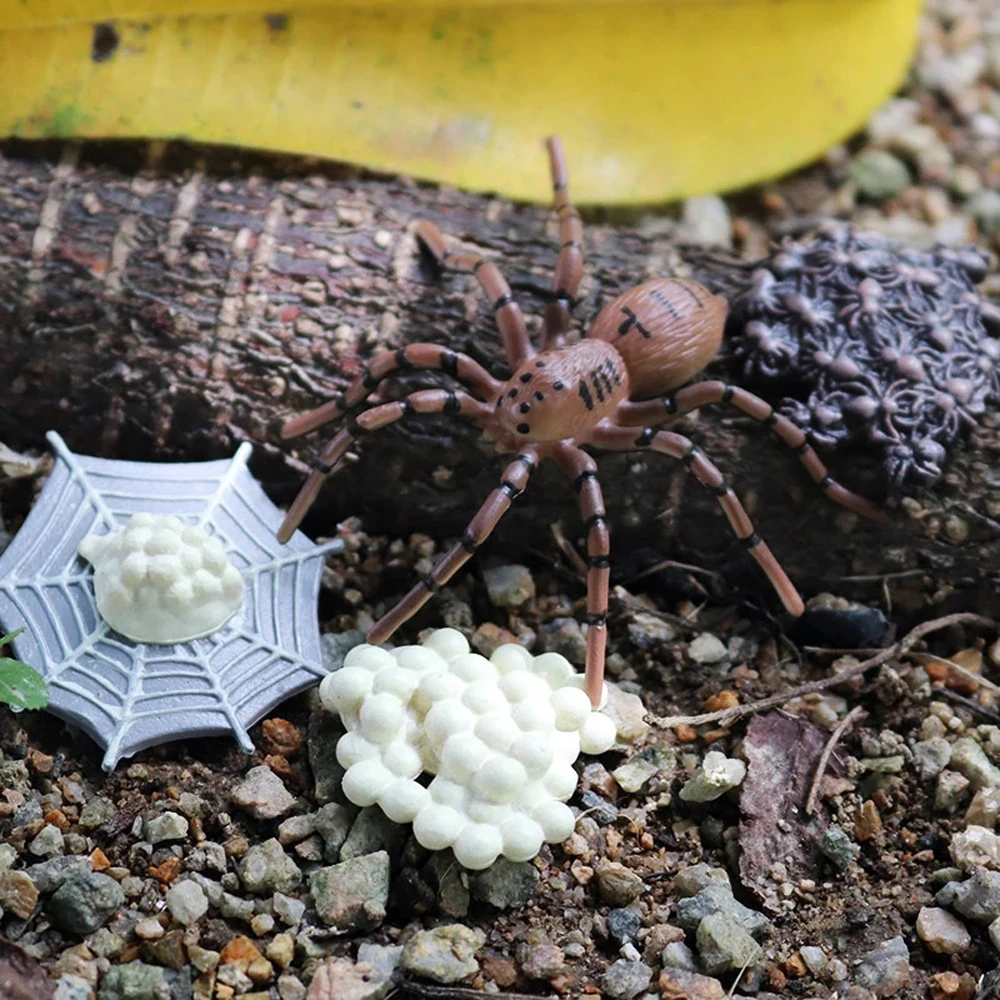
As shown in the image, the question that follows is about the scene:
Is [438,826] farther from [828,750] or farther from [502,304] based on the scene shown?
[502,304]

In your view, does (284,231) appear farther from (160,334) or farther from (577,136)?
(577,136)

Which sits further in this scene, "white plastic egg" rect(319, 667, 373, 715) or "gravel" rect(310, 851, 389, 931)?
"white plastic egg" rect(319, 667, 373, 715)

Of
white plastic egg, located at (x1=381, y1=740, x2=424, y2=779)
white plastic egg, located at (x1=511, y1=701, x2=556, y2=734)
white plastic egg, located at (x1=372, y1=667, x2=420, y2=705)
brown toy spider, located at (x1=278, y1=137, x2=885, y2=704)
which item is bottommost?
white plastic egg, located at (x1=381, y1=740, x2=424, y2=779)

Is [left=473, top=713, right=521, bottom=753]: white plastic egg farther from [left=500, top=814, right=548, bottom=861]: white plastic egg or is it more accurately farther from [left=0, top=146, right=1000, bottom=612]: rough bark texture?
[left=0, top=146, right=1000, bottom=612]: rough bark texture

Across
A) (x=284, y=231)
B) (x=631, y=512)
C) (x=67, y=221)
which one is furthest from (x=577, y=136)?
(x=67, y=221)

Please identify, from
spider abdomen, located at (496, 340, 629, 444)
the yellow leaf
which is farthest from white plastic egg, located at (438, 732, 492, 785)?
the yellow leaf

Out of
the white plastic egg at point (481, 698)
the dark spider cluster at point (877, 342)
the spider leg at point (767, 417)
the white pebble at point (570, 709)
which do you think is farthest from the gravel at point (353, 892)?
the dark spider cluster at point (877, 342)

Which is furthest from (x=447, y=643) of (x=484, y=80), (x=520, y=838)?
(x=484, y=80)
